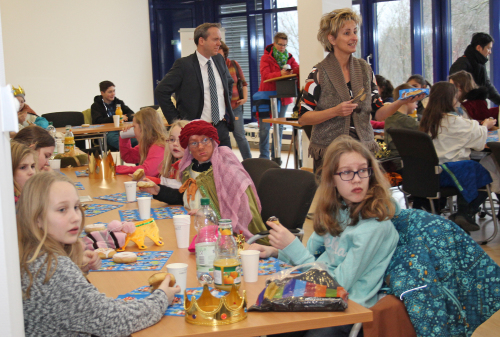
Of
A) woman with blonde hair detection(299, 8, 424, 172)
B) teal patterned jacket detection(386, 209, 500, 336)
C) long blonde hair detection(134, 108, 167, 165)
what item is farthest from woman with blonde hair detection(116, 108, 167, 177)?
teal patterned jacket detection(386, 209, 500, 336)

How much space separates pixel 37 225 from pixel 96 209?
142cm

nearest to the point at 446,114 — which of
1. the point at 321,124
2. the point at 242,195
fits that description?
the point at 321,124

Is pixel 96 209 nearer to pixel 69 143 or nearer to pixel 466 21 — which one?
pixel 69 143

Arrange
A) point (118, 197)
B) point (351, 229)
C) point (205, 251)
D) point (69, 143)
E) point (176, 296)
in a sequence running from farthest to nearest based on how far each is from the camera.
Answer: point (69, 143), point (118, 197), point (351, 229), point (205, 251), point (176, 296)

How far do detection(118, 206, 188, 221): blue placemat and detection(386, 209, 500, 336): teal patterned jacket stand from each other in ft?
4.42

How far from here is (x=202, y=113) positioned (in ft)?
14.2

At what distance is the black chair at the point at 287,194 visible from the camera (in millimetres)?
2531

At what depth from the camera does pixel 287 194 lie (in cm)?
261

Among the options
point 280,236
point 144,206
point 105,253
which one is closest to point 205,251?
point 280,236

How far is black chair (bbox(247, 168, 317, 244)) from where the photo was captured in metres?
2.53

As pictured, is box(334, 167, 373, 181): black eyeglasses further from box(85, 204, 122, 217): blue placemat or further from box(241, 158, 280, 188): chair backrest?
box(85, 204, 122, 217): blue placemat

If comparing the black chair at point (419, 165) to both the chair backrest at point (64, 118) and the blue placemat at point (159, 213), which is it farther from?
the chair backrest at point (64, 118)

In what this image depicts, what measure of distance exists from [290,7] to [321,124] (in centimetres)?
741

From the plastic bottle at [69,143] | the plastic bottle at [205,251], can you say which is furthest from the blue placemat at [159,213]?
the plastic bottle at [69,143]
